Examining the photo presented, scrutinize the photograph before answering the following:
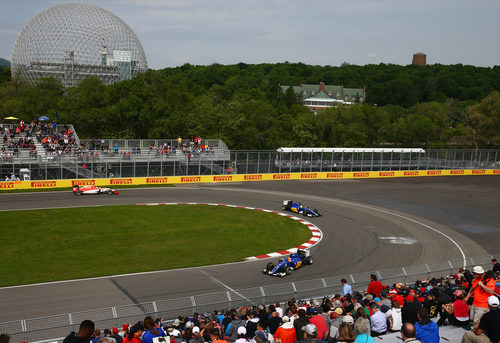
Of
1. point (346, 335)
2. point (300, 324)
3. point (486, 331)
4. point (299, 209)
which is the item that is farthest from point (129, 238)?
point (486, 331)

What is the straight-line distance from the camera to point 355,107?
247 ft

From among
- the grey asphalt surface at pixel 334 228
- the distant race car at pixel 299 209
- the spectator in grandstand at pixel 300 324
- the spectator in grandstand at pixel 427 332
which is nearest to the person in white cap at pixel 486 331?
the spectator in grandstand at pixel 427 332

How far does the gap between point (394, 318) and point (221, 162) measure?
3843 cm

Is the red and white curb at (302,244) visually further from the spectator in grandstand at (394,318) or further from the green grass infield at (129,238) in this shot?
the spectator in grandstand at (394,318)

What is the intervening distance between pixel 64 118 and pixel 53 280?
44861mm

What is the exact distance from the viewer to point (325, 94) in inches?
6255

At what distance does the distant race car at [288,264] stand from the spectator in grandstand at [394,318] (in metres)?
→ 8.63

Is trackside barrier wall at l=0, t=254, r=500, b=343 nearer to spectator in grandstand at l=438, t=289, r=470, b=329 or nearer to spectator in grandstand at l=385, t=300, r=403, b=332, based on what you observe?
spectator in grandstand at l=385, t=300, r=403, b=332

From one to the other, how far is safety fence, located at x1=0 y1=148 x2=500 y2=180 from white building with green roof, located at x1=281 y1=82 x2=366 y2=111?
94486 millimetres

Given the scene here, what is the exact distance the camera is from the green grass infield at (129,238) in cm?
2055

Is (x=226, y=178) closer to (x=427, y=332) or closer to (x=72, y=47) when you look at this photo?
(x=427, y=332)

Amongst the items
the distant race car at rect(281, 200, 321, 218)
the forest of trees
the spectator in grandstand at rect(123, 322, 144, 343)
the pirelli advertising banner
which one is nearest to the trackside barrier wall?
the spectator in grandstand at rect(123, 322, 144, 343)

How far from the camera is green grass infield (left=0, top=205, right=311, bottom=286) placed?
2055 cm

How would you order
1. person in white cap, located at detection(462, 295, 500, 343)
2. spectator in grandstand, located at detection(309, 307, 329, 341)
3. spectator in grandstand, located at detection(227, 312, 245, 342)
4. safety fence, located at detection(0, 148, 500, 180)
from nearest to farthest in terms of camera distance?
1. person in white cap, located at detection(462, 295, 500, 343)
2. spectator in grandstand, located at detection(309, 307, 329, 341)
3. spectator in grandstand, located at detection(227, 312, 245, 342)
4. safety fence, located at detection(0, 148, 500, 180)
